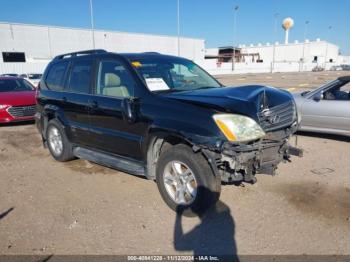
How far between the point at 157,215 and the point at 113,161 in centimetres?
117

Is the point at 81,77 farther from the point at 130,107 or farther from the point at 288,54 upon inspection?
the point at 288,54

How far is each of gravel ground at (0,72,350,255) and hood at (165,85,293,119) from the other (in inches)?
49.2

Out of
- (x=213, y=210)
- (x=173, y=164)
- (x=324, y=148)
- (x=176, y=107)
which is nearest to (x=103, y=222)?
(x=173, y=164)

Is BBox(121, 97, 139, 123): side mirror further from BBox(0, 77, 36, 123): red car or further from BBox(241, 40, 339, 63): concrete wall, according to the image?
BBox(241, 40, 339, 63): concrete wall

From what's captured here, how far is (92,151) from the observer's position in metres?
5.33

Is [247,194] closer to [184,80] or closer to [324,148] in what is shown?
[184,80]

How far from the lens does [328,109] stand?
704 centimetres

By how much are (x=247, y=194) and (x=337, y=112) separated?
3.58m

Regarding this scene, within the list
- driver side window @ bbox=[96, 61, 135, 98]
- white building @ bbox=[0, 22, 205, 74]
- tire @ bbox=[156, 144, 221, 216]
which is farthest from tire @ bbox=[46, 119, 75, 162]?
white building @ bbox=[0, 22, 205, 74]

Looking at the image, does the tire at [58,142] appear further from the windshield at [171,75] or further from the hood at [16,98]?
the hood at [16,98]

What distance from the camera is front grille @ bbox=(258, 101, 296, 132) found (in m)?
3.86

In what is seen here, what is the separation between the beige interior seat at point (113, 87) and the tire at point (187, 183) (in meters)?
1.10

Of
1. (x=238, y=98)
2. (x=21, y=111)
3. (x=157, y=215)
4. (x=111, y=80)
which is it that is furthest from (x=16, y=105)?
(x=238, y=98)

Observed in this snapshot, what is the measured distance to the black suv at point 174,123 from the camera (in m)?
3.65
